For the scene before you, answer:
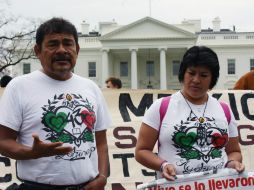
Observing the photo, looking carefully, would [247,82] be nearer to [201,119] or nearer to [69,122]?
[201,119]

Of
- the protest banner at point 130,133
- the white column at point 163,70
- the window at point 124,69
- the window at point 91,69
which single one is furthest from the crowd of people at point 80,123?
the window at point 124,69

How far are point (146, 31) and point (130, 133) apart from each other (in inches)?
2108

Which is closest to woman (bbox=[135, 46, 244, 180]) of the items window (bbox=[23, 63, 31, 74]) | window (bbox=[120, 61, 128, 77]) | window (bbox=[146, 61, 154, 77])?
window (bbox=[146, 61, 154, 77])

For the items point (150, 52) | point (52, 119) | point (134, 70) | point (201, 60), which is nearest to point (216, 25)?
point (150, 52)

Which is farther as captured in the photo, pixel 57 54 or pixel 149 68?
pixel 149 68

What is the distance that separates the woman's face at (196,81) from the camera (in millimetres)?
2801

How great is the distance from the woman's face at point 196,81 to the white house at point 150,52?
174ft

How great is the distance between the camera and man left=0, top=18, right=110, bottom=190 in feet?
8.53

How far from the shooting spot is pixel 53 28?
2.74 metres

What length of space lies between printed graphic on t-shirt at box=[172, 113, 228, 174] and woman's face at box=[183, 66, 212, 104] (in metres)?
0.14

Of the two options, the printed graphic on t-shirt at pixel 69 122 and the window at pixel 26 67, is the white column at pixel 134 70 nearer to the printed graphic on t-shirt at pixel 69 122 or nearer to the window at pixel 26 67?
the window at pixel 26 67

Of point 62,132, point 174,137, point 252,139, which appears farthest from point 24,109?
point 252,139

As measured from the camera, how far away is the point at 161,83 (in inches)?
2224

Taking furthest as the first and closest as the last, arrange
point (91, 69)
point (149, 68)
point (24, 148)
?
1. point (149, 68)
2. point (91, 69)
3. point (24, 148)
